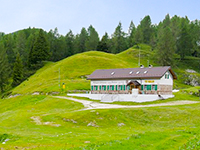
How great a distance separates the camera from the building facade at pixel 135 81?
189ft

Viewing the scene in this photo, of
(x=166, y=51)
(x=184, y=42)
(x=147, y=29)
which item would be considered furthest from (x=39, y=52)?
(x=184, y=42)

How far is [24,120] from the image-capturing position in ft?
123

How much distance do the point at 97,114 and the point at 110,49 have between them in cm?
12029

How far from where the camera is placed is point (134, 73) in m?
62.6

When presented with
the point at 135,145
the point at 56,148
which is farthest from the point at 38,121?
the point at 135,145

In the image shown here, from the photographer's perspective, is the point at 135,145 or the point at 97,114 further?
the point at 97,114

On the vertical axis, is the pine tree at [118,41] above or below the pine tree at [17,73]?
above

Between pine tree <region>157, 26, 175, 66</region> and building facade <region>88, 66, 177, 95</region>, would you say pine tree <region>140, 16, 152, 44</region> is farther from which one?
building facade <region>88, 66, 177, 95</region>

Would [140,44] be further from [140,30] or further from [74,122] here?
[74,122]

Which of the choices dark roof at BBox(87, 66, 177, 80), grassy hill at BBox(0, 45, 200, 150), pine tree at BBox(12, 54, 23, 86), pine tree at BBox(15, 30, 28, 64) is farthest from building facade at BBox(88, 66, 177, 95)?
pine tree at BBox(15, 30, 28, 64)

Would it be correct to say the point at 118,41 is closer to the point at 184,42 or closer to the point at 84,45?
the point at 84,45

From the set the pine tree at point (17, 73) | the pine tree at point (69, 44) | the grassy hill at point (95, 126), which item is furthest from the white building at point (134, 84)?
the pine tree at point (69, 44)

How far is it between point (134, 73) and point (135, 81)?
3304mm

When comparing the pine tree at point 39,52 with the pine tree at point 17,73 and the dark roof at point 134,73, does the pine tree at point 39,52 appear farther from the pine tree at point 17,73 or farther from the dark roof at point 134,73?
the dark roof at point 134,73
